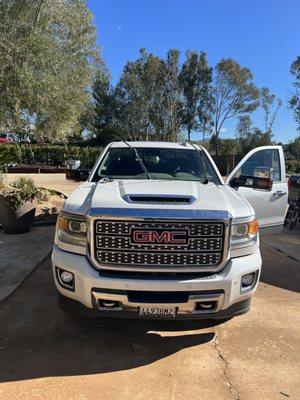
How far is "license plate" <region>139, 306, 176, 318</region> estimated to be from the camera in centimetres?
352

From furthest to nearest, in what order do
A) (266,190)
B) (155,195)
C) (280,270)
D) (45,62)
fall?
(45,62) → (280,270) → (266,190) → (155,195)

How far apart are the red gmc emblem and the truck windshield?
5.15ft

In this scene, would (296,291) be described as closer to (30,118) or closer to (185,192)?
(185,192)

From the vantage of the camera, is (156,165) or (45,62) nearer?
(156,165)

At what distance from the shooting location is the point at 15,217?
26.8 ft

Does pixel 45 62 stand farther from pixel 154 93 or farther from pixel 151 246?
pixel 154 93

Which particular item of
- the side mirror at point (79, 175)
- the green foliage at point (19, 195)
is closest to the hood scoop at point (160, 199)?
the side mirror at point (79, 175)

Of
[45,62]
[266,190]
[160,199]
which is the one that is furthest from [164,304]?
[45,62]

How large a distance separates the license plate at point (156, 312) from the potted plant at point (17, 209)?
205 inches

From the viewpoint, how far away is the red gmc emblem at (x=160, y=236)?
11.7 ft

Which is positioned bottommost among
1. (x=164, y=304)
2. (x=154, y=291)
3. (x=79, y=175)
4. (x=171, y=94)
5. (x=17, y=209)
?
(x=17, y=209)

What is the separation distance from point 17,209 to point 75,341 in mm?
4600

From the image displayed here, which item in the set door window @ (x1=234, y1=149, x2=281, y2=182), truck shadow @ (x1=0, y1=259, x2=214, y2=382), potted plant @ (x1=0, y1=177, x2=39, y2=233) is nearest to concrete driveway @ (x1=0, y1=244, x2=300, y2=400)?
truck shadow @ (x1=0, y1=259, x2=214, y2=382)

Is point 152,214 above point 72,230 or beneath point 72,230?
above
